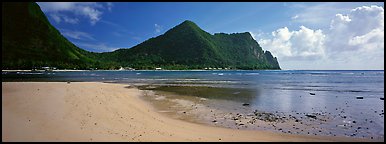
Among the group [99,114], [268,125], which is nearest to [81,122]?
[99,114]

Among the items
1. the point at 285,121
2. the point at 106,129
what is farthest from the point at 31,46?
the point at 285,121

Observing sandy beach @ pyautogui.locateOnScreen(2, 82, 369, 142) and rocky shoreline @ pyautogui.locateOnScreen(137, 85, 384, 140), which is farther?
rocky shoreline @ pyautogui.locateOnScreen(137, 85, 384, 140)

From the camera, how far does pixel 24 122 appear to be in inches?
398

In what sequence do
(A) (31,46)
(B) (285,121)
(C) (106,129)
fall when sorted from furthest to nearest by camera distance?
1. (A) (31,46)
2. (B) (285,121)
3. (C) (106,129)

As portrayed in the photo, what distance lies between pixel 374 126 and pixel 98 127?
13.0 m

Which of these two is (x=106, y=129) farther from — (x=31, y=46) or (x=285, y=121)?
(x=31, y=46)

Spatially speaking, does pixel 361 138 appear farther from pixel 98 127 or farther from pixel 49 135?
pixel 49 135

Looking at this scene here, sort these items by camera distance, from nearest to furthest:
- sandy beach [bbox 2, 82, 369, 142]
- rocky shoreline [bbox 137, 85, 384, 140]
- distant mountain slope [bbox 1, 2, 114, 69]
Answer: sandy beach [bbox 2, 82, 369, 142] < rocky shoreline [bbox 137, 85, 384, 140] < distant mountain slope [bbox 1, 2, 114, 69]

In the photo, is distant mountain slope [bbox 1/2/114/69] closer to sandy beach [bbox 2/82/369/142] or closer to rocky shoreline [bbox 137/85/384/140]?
sandy beach [bbox 2/82/369/142]

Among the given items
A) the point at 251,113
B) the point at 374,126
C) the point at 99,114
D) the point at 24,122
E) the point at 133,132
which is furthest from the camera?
the point at 251,113

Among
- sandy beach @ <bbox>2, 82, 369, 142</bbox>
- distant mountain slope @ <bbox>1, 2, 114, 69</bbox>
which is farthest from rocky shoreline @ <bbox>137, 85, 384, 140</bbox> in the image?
distant mountain slope @ <bbox>1, 2, 114, 69</bbox>

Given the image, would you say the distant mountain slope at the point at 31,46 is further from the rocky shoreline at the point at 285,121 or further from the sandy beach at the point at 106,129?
the rocky shoreline at the point at 285,121

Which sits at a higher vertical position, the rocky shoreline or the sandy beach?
the sandy beach

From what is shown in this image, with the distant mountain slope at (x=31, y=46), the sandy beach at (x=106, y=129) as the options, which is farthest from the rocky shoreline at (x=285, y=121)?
the distant mountain slope at (x=31, y=46)
